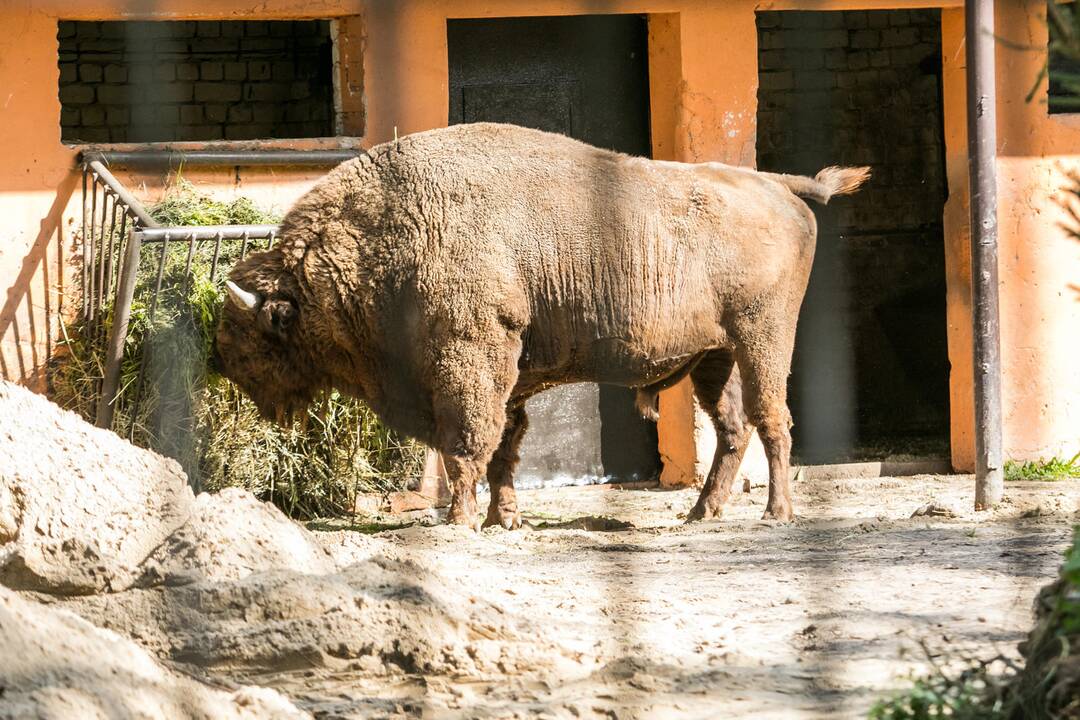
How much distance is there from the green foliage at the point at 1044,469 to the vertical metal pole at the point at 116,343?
17.1 ft

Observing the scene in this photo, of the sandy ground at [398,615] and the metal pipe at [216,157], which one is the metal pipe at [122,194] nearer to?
the metal pipe at [216,157]

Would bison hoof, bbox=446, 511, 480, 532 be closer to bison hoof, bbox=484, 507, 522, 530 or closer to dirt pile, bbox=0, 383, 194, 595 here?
bison hoof, bbox=484, 507, 522, 530

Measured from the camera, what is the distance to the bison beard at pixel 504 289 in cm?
673

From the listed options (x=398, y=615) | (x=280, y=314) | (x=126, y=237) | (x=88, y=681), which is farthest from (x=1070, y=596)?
(x=126, y=237)

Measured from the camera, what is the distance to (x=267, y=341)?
23.5ft

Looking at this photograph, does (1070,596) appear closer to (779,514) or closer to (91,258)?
(779,514)

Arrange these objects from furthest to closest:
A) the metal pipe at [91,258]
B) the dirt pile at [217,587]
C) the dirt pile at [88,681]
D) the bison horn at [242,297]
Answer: the metal pipe at [91,258]
the bison horn at [242,297]
the dirt pile at [217,587]
the dirt pile at [88,681]

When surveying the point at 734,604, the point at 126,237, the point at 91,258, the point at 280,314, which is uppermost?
the point at 126,237

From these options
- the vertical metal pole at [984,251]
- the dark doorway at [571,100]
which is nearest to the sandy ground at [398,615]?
the vertical metal pole at [984,251]

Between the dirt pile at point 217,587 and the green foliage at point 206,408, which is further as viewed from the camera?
the green foliage at point 206,408

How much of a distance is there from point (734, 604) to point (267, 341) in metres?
3.30

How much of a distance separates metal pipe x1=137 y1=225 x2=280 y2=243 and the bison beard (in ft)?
1.07

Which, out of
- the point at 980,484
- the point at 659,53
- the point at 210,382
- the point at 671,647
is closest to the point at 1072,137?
the point at 659,53

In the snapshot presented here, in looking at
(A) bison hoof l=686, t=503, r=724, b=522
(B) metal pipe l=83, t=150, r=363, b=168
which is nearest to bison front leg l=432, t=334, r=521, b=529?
(A) bison hoof l=686, t=503, r=724, b=522
